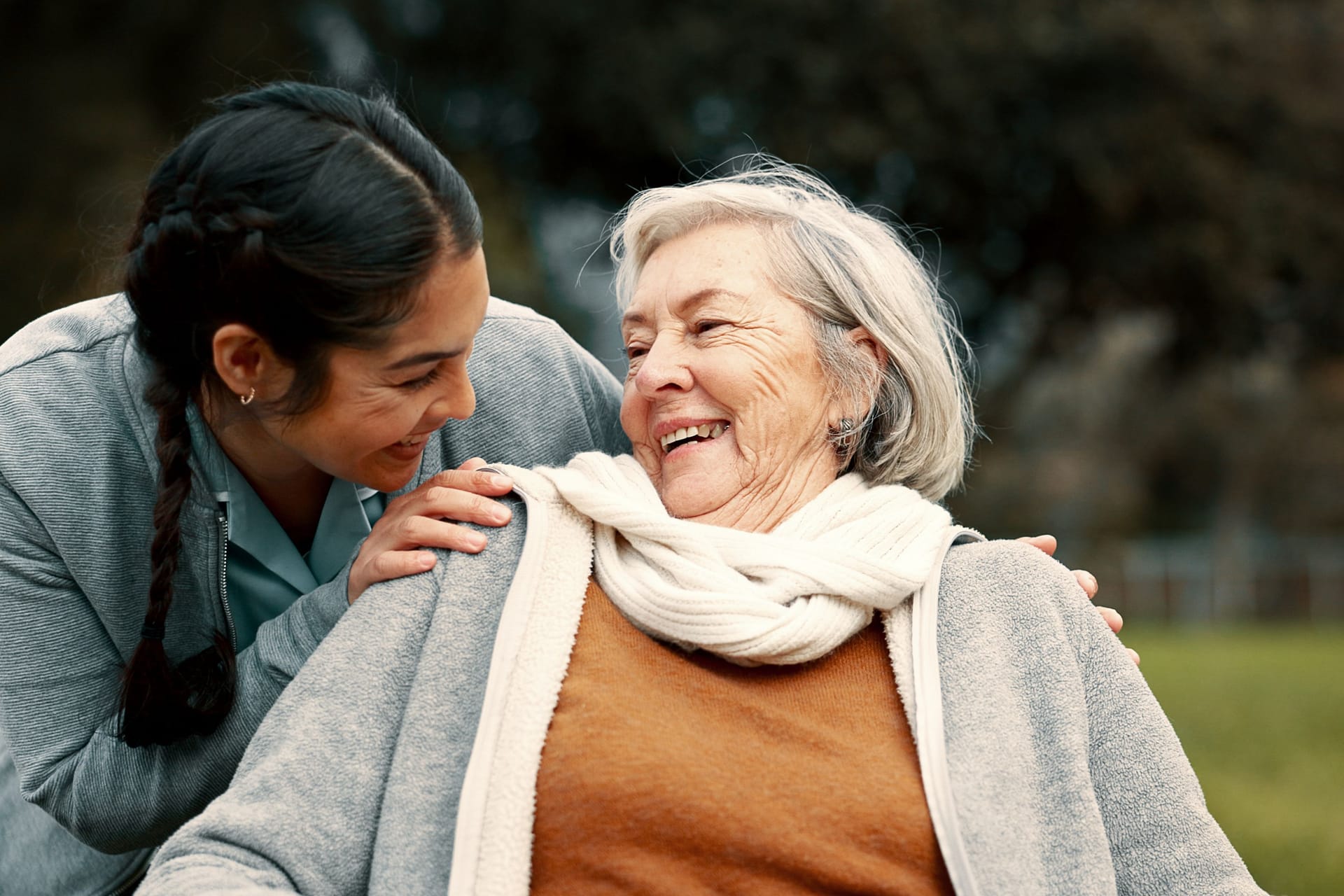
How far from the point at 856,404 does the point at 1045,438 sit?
25.7 m

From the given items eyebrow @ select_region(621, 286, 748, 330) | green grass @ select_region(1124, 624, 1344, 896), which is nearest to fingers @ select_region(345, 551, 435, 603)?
eyebrow @ select_region(621, 286, 748, 330)

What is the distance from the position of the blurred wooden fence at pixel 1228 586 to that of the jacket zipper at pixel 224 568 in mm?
26288

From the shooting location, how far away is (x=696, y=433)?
244cm

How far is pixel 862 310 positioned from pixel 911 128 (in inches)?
390

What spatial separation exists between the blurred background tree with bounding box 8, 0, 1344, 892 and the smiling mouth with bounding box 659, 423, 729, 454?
7006 mm

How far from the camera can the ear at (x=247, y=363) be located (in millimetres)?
2068

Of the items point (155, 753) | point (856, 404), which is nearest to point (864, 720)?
point (856, 404)

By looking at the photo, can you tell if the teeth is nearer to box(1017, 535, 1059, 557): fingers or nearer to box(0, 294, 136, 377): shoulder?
box(1017, 535, 1059, 557): fingers

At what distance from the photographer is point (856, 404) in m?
2.46

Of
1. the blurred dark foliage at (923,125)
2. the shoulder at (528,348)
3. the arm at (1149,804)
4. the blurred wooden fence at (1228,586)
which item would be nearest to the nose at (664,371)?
the shoulder at (528,348)

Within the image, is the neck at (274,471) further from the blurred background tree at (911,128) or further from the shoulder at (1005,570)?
the blurred background tree at (911,128)

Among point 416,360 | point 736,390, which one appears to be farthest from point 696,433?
point 416,360

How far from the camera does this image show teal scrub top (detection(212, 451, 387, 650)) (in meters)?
2.30

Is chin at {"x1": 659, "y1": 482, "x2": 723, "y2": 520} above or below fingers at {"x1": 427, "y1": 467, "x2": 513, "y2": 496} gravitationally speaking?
above
